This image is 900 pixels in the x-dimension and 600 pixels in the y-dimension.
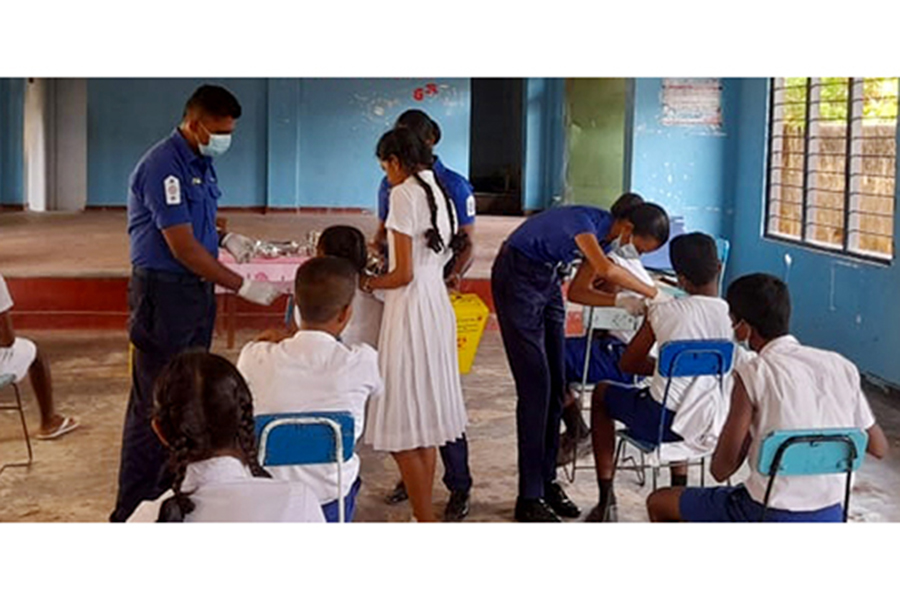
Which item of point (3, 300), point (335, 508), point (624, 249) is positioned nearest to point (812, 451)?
point (335, 508)

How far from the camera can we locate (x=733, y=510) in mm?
2889

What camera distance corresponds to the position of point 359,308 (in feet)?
13.4

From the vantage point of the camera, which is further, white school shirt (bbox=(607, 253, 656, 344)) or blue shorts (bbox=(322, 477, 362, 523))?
white school shirt (bbox=(607, 253, 656, 344))

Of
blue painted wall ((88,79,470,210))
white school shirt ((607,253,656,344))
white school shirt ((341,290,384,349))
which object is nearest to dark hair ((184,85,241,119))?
white school shirt ((341,290,384,349))

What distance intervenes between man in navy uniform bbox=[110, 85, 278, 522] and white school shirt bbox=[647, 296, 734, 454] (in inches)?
54.5

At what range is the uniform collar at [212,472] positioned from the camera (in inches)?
88.1

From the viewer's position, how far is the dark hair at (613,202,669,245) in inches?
145

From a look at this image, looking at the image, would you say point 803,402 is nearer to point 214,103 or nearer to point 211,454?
point 211,454

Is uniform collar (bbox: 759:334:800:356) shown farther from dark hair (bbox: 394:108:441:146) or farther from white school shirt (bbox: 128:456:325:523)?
dark hair (bbox: 394:108:441:146)

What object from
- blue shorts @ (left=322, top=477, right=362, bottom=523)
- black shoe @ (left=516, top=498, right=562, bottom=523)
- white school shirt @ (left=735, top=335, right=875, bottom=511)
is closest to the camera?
white school shirt @ (left=735, top=335, right=875, bottom=511)

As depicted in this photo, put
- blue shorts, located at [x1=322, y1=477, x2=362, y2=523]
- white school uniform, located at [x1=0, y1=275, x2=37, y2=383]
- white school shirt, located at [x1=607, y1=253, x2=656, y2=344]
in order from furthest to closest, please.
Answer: white school uniform, located at [x1=0, y1=275, x2=37, y2=383]
white school shirt, located at [x1=607, y1=253, x2=656, y2=344]
blue shorts, located at [x1=322, y1=477, x2=362, y2=523]

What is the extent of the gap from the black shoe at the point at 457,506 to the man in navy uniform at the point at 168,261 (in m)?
1.04
